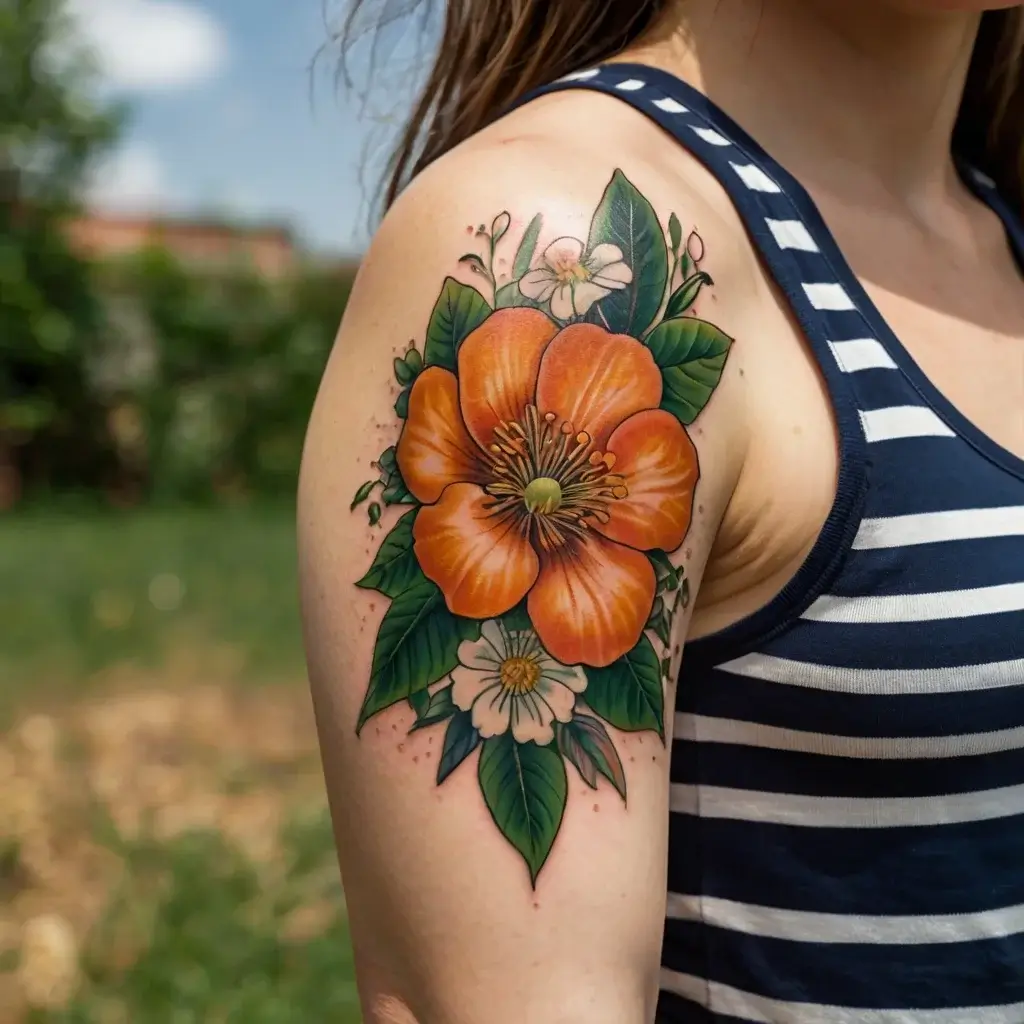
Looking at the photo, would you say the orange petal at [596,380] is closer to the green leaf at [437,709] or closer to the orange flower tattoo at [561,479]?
the orange flower tattoo at [561,479]

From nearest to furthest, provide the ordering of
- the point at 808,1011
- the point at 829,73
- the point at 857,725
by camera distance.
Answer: the point at 857,725 < the point at 808,1011 < the point at 829,73

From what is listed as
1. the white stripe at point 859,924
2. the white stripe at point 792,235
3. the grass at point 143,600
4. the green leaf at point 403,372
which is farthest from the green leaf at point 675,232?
the grass at point 143,600

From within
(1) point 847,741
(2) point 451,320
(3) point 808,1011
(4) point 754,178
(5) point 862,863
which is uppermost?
(4) point 754,178

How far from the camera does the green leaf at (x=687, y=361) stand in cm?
83

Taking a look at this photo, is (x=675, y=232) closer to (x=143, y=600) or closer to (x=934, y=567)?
(x=934, y=567)

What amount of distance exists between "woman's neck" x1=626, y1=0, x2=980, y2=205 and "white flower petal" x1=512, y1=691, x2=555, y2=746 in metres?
0.60

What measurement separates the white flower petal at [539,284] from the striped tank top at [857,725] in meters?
0.21

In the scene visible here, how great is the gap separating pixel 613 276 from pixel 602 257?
2cm

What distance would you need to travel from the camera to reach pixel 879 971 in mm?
1004

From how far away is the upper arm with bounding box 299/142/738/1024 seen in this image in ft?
2.62

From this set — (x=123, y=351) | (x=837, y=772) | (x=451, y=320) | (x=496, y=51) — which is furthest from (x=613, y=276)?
(x=123, y=351)

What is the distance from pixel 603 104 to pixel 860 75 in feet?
1.30

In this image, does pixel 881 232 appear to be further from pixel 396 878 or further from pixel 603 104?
pixel 396 878

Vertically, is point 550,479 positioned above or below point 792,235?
below
